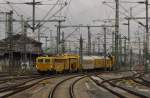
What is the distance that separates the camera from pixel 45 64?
228 feet

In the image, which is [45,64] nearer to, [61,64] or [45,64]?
[45,64]

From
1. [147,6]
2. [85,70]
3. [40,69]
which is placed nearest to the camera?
[147,6]

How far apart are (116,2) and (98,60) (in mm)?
33982

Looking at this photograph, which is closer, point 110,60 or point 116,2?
point 116,2

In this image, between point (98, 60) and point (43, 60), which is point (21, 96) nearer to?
point (43, 60)

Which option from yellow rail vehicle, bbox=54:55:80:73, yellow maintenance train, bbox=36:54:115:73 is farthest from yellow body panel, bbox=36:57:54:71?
yellow rail vehicle, bbox=54:55:80:73

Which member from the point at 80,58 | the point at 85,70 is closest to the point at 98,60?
the point at 85,70

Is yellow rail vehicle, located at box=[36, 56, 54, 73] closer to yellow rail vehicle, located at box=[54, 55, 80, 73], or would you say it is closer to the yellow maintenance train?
the yellow maintenance train

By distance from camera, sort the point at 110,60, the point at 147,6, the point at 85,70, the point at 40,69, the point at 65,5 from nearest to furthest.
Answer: the point at 65,5 → the point at 147,6 → the point at 40,69 → the point at 85,70 → the point at 110,60

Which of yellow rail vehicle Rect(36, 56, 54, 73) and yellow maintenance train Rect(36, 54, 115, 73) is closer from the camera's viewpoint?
yellow rail vehicle Rect(36, 56, 54, 73)

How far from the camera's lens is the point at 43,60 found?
69.8 m

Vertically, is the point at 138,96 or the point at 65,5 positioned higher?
the point at 65,5

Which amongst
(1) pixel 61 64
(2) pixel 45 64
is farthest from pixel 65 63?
(2) pixel 45 64

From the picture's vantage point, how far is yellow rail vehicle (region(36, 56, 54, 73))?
69.4 metres
